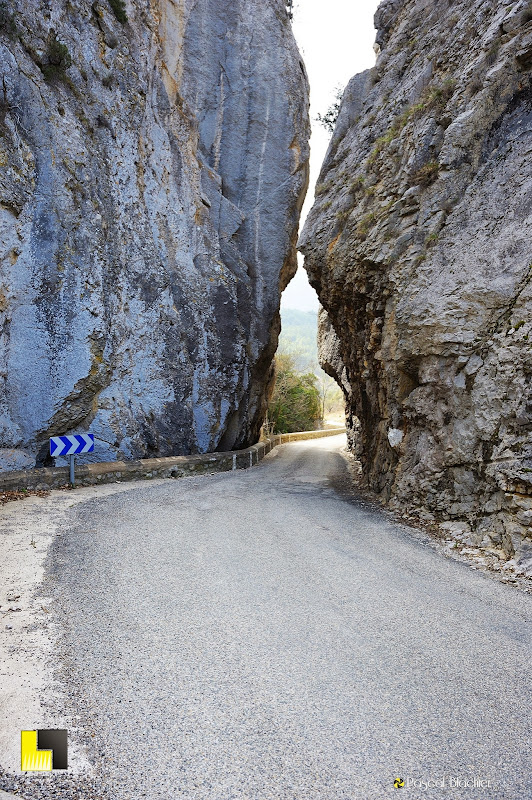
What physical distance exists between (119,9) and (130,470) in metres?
15.0

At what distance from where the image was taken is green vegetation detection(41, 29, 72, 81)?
45.9ft

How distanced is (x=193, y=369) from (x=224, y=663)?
47.0ft

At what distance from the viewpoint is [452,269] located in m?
8.79

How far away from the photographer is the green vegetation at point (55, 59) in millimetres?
13984

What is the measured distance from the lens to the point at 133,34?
16.9m

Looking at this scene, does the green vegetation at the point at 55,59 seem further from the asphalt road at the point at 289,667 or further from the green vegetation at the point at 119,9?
the asphalt road at the point at 289,667

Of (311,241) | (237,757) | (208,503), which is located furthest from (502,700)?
(311,241)

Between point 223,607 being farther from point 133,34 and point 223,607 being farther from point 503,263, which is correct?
point 133,34

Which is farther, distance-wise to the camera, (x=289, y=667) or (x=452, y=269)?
(x=452, y=269)

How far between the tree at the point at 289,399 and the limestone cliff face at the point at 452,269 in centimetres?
2554

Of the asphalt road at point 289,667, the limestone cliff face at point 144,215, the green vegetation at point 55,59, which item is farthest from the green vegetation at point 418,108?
the green vegetation at point 55,59
